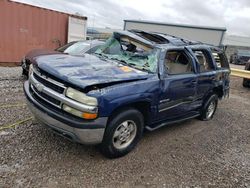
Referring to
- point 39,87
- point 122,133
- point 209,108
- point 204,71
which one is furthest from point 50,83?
point 209,108

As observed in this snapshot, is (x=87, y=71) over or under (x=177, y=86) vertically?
over

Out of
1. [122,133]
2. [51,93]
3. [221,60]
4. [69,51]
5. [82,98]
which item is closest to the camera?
[82,98]

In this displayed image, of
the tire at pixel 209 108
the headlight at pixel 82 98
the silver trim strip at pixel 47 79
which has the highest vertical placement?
the silver trim strip at pixel 47 79

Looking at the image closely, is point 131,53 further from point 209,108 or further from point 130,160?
point 209,108

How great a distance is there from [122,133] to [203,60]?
2657 millimetres

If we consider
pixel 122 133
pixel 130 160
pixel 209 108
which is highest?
pixel 122 133

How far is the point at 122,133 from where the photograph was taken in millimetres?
3562

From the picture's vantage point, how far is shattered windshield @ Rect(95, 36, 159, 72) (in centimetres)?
393

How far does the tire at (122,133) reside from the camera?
3.30m

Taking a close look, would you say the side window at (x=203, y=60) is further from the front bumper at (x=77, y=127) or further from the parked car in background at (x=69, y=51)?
the parked car in background at (x=69, y=51)

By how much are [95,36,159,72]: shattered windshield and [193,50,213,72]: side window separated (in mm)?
1225

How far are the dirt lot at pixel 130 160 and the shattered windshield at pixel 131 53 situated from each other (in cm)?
135

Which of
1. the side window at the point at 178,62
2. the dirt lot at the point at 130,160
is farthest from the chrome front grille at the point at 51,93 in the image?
the side window at the point at 178,62

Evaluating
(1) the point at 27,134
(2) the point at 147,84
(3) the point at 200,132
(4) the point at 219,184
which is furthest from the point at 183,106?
(1) the point at 27,134
